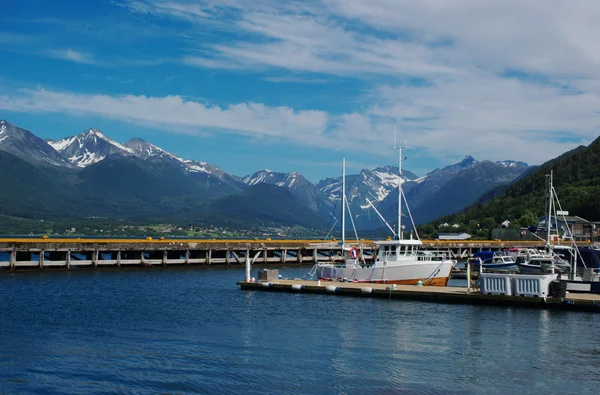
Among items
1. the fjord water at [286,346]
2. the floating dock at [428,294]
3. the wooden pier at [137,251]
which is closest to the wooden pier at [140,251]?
the wooden pier at [137,251]

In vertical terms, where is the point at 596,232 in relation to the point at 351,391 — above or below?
above

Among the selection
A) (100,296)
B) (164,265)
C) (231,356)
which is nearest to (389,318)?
(231,356)

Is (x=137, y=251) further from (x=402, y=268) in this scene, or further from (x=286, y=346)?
(x=286, y=346)

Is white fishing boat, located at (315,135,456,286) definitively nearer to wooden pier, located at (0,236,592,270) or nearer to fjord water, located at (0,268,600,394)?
fjord water, located at (0,268,600,394)

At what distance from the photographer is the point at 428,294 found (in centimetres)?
5500

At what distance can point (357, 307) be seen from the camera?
53000mm

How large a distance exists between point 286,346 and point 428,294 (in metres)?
20.3

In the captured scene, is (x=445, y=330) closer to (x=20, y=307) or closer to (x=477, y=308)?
(x=477, y=308)

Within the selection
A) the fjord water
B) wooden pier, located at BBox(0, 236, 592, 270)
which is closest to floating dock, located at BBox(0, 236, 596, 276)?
wooden pier, located at BBox(0, 236, 592, 270)

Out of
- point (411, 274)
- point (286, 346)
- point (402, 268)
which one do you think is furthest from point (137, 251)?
point (286, 346)

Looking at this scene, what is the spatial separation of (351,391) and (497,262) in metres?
58.7

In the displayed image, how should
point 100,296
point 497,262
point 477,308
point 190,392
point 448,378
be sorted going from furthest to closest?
point 497,262, point 100,296, point 477,308, point 448,378, point 190,392

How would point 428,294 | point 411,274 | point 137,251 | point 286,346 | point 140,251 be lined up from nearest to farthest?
point 286,346 < point 428,294 < point 411,274 < point 140,251 < point 137,251

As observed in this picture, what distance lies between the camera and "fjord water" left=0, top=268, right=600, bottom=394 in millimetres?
30219
